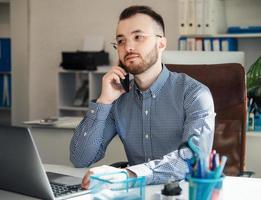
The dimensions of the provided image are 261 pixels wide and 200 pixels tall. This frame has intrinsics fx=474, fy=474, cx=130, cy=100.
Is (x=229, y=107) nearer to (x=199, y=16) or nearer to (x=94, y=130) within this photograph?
(x=94, y=130)

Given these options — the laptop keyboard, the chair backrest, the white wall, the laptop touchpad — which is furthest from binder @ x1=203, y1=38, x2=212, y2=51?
the laptop keyboard

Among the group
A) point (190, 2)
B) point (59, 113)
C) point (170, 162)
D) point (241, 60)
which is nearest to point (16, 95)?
point (59, 113)

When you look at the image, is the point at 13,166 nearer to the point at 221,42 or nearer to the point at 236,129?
the point at 236,129

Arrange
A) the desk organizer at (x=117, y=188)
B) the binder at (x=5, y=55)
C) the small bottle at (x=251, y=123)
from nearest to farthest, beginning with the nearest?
the desk organizer at (x=117, y=188)
the small bottle at (x=251, y=123)
the binder at (x=5, y=55)

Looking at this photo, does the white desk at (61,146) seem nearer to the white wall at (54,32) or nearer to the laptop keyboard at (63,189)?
the laptop keyboard at (63,189)

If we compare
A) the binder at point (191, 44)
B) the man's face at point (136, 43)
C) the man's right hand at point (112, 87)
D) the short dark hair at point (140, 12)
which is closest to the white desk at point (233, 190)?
the man's right hand at point (112, 87)

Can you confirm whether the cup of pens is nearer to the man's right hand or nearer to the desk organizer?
the desk organizer

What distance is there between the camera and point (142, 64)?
1915 millimetres

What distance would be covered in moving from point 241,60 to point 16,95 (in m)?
4.06

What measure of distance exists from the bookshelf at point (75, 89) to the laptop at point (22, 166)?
374 cm

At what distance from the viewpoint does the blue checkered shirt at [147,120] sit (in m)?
1.90

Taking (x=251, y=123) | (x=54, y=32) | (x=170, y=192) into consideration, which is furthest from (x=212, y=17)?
(x=170, y=192)

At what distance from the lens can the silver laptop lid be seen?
4.08 ft

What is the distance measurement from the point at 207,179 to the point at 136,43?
966 mm
